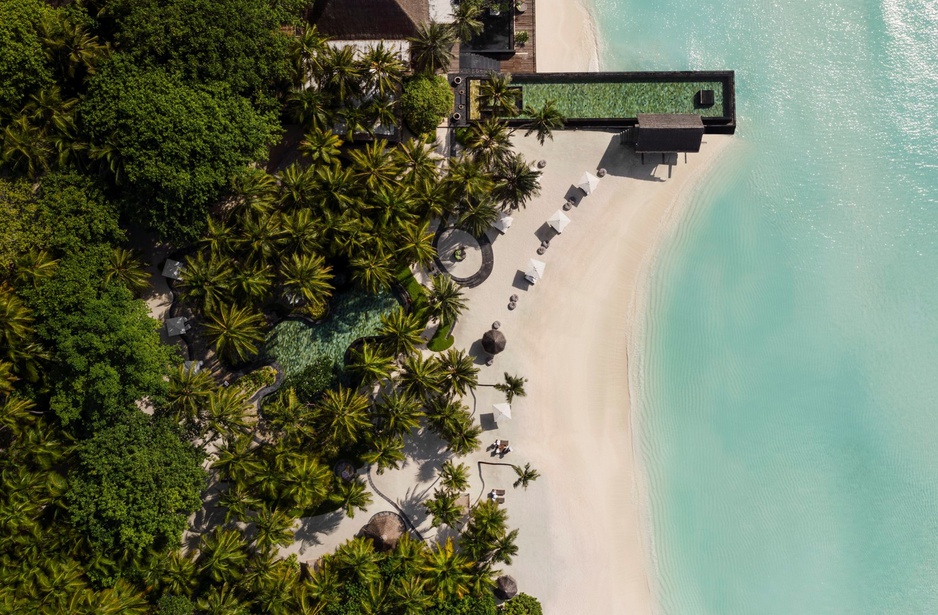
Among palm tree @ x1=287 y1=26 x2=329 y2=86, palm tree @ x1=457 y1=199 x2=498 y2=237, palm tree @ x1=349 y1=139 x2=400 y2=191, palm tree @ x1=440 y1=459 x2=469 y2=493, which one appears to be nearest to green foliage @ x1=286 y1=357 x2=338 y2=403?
palm tree @ x1=440 y1=459 x2=469 y2=493

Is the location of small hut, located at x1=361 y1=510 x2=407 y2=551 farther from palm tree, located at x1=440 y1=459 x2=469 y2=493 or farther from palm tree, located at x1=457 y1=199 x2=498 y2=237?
palm tree, located at x1=457 y1=199 x2=498 y2=237

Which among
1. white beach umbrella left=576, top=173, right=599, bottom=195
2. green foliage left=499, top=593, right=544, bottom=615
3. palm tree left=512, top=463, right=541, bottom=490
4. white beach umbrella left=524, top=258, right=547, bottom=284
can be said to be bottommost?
green foliage left=499, top=593, right=544, bottom=615

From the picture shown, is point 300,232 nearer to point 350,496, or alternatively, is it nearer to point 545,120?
point 350,496

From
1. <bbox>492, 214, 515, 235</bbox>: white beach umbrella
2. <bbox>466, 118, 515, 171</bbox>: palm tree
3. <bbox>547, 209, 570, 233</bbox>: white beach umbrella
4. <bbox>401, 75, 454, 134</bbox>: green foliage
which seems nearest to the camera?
<bbox>401, 75, 454, 134</bbox>: green foliage

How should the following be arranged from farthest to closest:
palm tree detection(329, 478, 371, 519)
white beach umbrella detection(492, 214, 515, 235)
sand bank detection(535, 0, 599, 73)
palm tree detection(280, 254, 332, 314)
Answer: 1. sand bank detection(535, 0, 599, 73)
2. white beach umbrella detection(492, 214, 515, 235)
3. palm tree detection(329, 478, 371, 519)
4. palm tree detection(280, 254, 332, 314)

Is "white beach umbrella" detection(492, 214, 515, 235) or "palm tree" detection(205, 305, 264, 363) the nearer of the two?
"palm tree" detection(205, 305, 264, 363)

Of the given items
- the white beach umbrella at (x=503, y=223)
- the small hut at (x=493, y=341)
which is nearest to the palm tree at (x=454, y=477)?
the small hut at (x=493, y=341)

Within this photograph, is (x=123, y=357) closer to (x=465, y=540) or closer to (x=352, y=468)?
(x=352, y=468)
